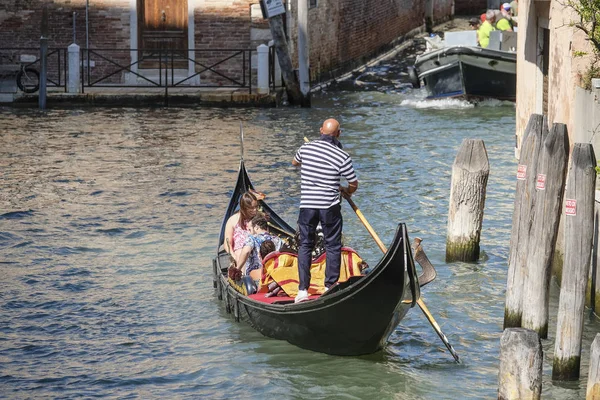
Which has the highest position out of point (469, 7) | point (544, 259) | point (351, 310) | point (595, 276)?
point (469, 7)

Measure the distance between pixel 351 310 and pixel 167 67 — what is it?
13.4 metres

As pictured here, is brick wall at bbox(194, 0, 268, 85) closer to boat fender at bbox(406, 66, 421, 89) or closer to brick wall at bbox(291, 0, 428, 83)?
brick wall at bbox(291, 0, 428, 83)

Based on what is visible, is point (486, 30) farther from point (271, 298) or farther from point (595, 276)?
point (271, 298)

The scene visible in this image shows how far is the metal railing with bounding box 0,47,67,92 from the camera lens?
19625mm

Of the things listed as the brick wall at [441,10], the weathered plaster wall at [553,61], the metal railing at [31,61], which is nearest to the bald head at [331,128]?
the weathered plaster wall at [553,61]

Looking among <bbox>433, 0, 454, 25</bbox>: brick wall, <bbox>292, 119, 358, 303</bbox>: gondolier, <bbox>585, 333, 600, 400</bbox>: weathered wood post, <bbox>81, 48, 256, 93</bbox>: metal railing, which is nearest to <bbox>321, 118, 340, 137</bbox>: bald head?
<bbox>292, 119, 358, 303</bbox>: gondolier

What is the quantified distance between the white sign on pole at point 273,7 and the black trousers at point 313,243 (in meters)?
11.0

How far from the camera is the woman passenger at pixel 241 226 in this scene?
8133mm

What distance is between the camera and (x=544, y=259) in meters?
6.66

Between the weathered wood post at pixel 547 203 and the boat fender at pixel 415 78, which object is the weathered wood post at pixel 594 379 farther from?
the boat fender at pixel 415 78

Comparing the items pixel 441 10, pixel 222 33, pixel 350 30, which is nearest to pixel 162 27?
pixel 222 33

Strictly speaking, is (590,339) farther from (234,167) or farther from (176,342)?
(234,167)

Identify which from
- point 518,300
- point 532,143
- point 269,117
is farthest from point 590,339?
point 269,117

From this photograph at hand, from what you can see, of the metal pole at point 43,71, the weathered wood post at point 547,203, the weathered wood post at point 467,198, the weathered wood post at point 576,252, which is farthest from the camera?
the metal pole at point 43,71
